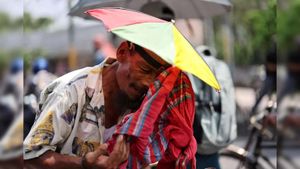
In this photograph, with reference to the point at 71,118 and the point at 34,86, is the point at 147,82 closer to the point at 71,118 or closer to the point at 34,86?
the point at 71,118

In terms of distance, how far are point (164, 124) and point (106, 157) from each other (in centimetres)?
30

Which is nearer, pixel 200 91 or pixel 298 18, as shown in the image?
pixel 200 91

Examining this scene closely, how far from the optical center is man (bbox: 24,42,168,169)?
2125 millimetres

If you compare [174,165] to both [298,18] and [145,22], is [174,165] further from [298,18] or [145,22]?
[298,18]

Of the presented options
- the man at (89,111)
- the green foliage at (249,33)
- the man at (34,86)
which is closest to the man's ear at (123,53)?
the man at (89,111)

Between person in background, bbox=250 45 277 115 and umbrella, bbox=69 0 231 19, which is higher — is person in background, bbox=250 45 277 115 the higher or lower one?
the lower one

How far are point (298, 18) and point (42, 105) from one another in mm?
2864

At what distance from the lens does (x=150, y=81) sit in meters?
2.16

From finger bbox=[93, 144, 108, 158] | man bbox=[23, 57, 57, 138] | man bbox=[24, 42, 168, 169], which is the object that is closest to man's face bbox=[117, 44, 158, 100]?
man bbox=[24, 42, 168, 169]

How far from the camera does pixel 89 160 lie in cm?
209

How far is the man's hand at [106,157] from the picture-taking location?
6.78 feet

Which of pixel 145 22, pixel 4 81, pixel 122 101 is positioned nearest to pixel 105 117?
pixel 122 101

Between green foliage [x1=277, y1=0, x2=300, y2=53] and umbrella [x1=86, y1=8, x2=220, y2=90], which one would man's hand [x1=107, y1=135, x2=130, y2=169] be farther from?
green foliage [x1=277, y1=0, x2=300, y2=53]

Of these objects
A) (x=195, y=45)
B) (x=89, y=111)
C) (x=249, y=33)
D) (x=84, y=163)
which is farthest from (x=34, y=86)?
(x=249, y=33)
